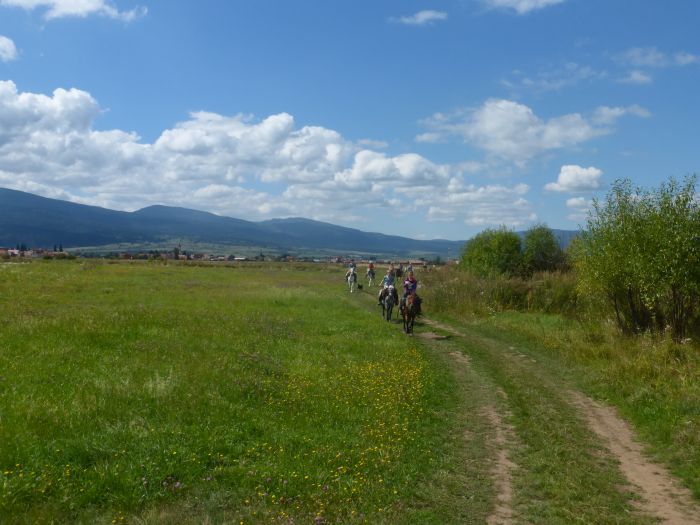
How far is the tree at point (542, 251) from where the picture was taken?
151ft

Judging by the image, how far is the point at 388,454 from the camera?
9477mm

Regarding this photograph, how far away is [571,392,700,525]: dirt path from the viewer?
7.80 meters

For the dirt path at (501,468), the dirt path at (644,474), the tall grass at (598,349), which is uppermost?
the tall grass at (598,349)

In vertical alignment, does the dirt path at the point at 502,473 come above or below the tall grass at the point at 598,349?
below

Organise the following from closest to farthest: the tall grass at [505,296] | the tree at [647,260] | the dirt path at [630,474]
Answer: the dirt path at [630,474] < the tree at [647,260] < the tall grass at [505,296]

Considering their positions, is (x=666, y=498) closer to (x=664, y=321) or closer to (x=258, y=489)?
(x=258, y=489)

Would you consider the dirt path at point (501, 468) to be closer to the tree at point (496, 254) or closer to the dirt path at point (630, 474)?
the dirt path at point (630, 474)

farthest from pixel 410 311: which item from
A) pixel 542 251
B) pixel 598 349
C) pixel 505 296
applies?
pixel 542 251

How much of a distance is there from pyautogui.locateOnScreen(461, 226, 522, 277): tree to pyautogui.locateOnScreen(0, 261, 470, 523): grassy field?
2610 centimetres

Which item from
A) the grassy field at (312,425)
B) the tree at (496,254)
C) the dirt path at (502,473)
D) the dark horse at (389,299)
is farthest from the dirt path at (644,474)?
the tree at (496,254)

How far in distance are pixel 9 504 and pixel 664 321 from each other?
20.9 m

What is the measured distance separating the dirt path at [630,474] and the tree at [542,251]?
34.3 meters

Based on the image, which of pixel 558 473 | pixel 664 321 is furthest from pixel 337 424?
pixel 664 321

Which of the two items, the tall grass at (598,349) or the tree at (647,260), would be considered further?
the tree at (647,260)
